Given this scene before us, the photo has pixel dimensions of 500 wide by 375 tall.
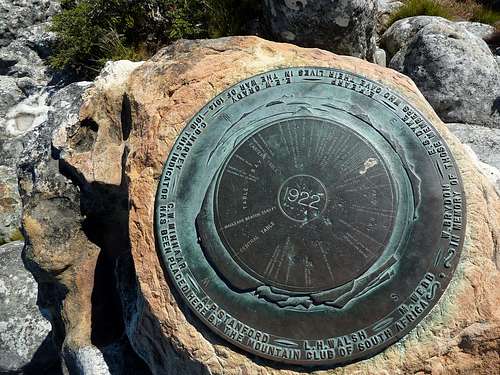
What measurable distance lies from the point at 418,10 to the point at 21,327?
15.7 feet

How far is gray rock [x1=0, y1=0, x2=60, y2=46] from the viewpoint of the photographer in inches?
211

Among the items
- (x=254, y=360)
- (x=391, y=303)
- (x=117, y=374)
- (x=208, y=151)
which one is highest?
(x=208, y=151)

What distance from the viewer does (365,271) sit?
2209 mm

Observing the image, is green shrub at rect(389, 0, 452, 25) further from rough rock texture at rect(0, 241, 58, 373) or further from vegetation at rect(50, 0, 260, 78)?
rough rock texture at rect(0, 241, 58, 373)

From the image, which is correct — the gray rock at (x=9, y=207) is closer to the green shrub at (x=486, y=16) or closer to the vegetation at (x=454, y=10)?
the vegetation at (x=454, y=10)

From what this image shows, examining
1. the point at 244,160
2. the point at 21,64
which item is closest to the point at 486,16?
the point at 244,160

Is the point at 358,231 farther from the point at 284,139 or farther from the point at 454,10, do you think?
the point at 454,10

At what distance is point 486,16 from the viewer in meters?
5.69

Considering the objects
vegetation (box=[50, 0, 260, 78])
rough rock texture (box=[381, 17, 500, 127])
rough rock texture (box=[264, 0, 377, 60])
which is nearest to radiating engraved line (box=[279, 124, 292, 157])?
rough rock texture (box=[264, 0, 377, 60])

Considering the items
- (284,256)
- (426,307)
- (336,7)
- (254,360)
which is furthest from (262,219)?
(336,7)

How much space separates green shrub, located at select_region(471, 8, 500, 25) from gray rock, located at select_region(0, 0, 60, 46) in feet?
15.4

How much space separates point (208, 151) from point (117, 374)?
128cm

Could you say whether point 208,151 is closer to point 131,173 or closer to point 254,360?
point 131,173

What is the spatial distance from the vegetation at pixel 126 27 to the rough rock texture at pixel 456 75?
5.28 ft
